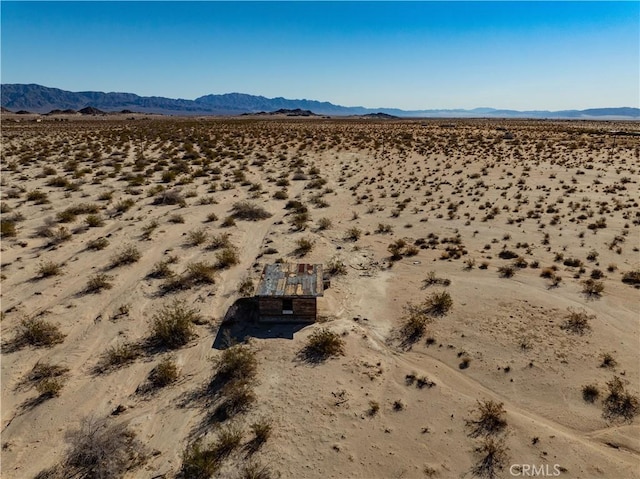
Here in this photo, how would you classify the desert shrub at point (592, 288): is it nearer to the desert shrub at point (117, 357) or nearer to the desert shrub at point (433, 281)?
the desert shrub at point (433, 281)

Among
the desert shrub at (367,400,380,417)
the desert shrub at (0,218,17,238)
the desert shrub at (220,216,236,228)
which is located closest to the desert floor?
the desert shrub at (367,400,380,417)

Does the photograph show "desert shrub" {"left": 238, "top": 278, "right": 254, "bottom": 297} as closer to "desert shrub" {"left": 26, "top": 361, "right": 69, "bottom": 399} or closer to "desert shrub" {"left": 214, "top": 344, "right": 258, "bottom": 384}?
"desert shrub" {"left": 214, "top": 344, "right": 258, "bottom": 384}

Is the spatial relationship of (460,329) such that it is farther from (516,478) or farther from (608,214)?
(608,214)

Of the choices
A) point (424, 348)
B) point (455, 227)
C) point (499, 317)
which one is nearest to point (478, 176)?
point (455, 227)

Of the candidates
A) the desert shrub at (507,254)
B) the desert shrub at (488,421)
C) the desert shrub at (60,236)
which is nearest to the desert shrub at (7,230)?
the desert shrub at (60,236)

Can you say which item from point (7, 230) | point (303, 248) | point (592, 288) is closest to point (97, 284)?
point (303, 248)

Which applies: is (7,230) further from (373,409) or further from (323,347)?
(373,409)
